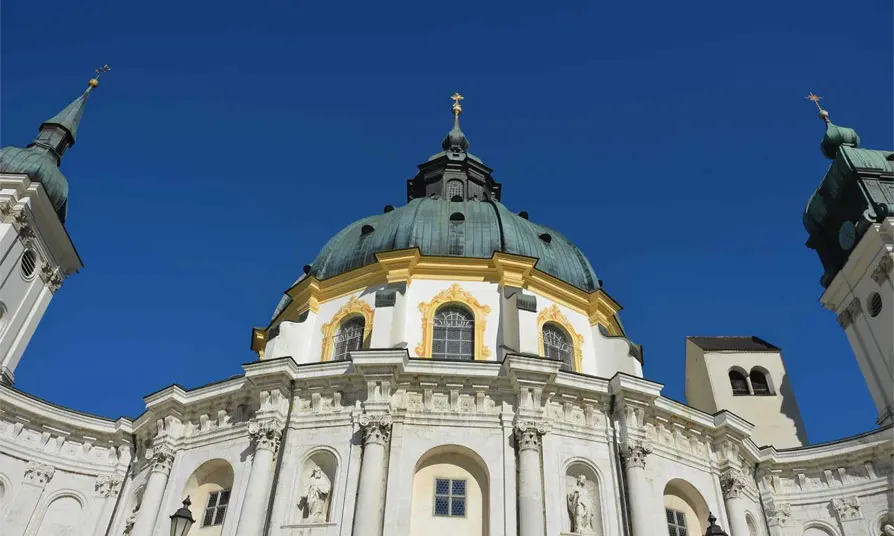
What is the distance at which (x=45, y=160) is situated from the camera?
94.9ft

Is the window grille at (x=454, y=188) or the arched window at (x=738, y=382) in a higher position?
the window grille at (x=454, y=188)

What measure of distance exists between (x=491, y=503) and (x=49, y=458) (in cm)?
1342

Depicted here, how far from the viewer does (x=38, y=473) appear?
2162 centimetres

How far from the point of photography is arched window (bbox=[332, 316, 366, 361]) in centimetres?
2369

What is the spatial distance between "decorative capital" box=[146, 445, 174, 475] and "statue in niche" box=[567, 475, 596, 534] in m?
10.4

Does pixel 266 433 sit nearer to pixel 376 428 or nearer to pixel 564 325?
pixel 376 428

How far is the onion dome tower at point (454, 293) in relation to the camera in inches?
915

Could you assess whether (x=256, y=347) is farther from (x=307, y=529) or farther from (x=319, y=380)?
(x=307, y=529)

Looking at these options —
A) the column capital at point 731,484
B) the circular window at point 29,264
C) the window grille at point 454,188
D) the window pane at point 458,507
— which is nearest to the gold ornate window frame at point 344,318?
the window pane at point 458,507

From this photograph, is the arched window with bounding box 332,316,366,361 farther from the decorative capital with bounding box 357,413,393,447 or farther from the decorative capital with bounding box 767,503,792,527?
the decorative capital with bounding box 767,503,792,527

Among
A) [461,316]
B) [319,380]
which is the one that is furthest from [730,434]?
[319,380]

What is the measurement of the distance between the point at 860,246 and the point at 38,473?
93.6 ft

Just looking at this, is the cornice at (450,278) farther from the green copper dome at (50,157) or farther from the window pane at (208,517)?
the green copper dome at (50,157)

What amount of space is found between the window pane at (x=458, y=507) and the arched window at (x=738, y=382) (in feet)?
55.7
